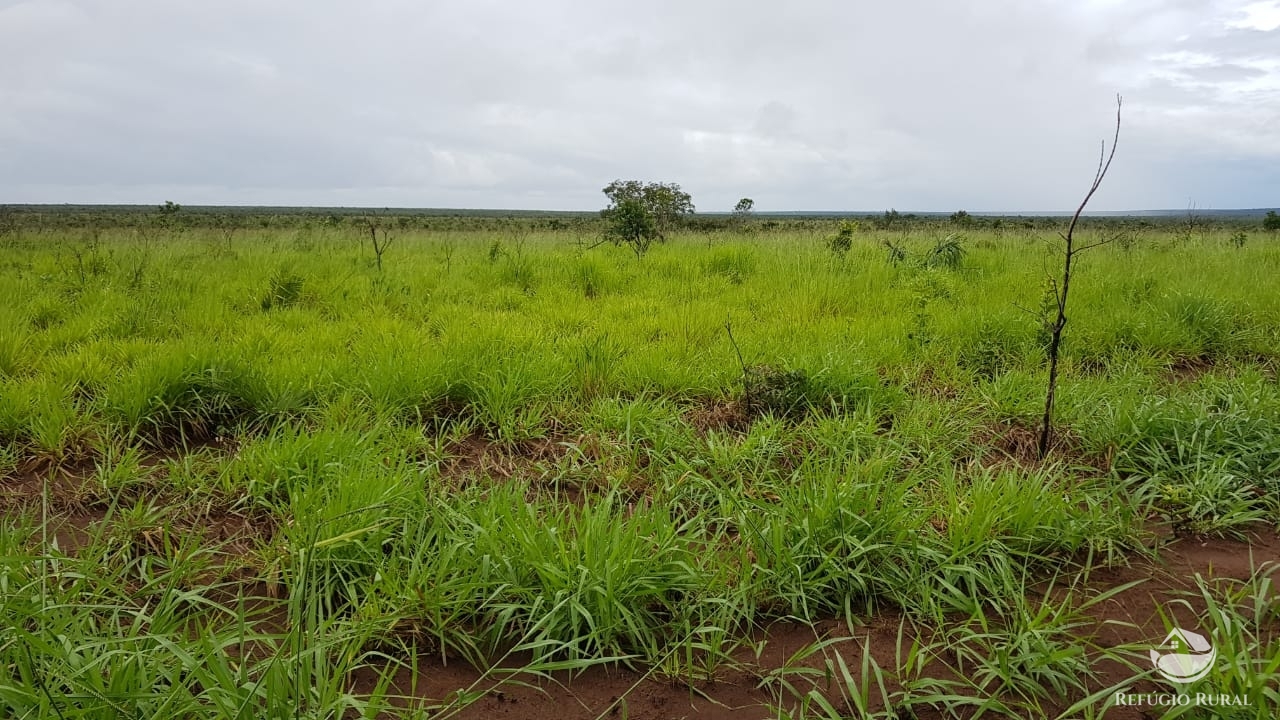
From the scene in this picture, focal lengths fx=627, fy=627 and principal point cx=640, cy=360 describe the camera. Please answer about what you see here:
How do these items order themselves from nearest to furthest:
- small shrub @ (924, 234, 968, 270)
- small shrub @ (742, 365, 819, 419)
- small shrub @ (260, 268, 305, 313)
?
small shrub @ (742, 365, 819, 419) < small shrub @ (260, 268, 305, 313) < small shrub @ (924, 234, 968, 270)

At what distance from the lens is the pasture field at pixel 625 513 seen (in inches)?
65.4

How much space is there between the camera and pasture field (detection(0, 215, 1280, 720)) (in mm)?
1662

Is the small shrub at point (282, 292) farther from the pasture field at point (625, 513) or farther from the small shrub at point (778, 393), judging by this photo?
the small shrub at point (778, 393)

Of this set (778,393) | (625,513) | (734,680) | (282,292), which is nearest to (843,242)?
(778,393)

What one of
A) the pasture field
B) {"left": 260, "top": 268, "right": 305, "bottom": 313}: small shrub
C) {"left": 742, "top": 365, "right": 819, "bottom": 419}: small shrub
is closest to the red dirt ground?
the pasture field

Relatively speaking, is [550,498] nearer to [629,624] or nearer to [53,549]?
[629,624]

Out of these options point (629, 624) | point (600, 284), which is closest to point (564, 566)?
point (629, 624)

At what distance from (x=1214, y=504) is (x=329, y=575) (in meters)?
3.36

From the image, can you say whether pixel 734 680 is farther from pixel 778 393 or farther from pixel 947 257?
pixel 947 257

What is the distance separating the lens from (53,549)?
6.43ft

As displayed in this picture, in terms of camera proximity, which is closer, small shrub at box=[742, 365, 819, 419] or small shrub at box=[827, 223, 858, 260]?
small shrub at box=[742, 365, 819, 419]

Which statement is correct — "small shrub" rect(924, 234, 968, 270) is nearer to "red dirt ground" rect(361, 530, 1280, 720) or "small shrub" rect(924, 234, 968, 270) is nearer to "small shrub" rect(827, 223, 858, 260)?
"small shrub" rect(827, 223, 858, 260)

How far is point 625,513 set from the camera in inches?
104

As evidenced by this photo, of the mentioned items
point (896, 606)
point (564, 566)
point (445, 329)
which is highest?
point (445, 329)
